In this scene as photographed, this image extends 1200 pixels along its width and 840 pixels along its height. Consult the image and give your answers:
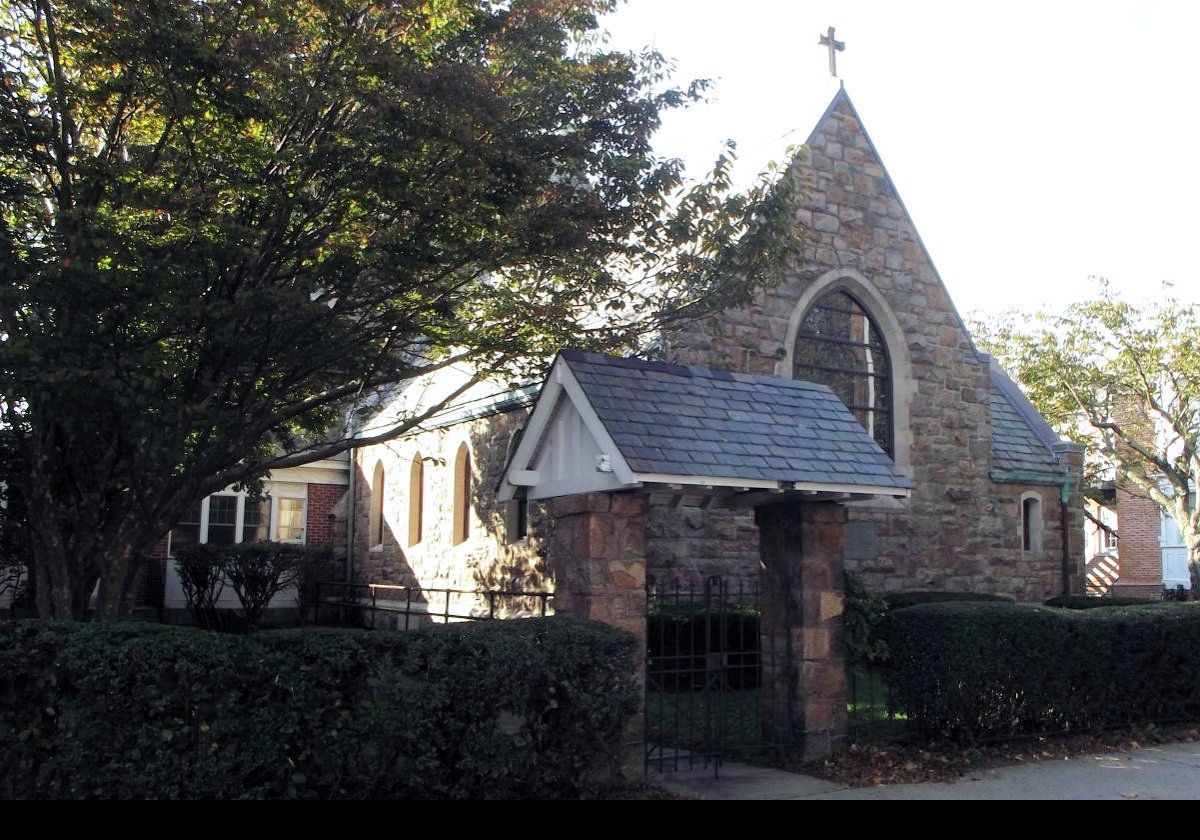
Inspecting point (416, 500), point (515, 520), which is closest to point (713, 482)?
point (515, 520)

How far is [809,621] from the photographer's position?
29.4 ft

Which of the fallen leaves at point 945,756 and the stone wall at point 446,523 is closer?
the fallen leaves at point 945,756

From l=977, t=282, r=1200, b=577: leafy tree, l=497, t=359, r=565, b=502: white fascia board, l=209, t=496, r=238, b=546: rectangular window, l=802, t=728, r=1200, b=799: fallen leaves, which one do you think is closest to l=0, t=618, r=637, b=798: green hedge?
l=497, t=359, r=565, b=502: white fascia board

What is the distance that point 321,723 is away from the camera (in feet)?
20.8

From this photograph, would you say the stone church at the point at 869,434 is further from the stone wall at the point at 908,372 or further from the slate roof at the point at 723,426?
the slate roof at the point at 723,426

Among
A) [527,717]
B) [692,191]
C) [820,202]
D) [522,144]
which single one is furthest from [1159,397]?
[527,717]

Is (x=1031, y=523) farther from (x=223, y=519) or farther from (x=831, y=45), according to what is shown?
(x=223, y=519)

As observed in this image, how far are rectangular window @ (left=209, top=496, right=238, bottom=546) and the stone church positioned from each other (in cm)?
472

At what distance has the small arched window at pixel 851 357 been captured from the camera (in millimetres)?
16297

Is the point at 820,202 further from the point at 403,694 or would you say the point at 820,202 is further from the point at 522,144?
the point at 403,694

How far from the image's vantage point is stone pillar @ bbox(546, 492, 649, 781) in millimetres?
7926

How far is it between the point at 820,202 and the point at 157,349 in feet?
35.3

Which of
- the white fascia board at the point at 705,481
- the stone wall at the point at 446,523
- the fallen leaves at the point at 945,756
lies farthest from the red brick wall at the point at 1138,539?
the white fascia board at the point at 705,481

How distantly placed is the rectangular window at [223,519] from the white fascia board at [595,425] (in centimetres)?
1500
